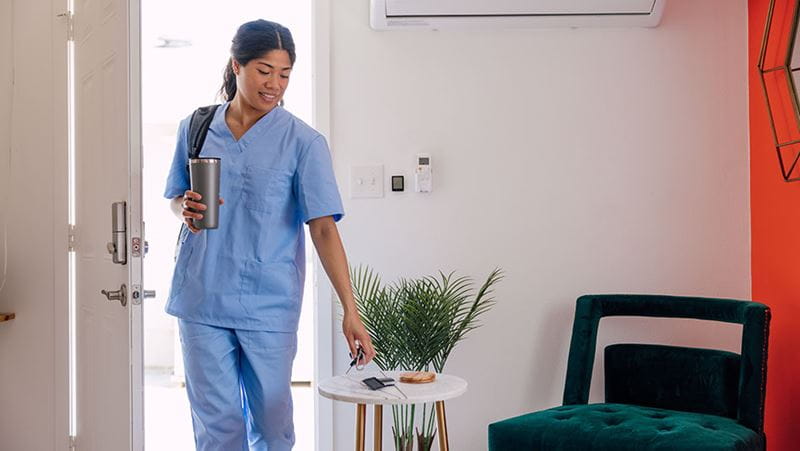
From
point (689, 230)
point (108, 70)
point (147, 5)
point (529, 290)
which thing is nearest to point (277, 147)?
point (108, 70)

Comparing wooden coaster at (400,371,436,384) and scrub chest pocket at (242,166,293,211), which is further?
wooden coaster at (400,371,436,384)

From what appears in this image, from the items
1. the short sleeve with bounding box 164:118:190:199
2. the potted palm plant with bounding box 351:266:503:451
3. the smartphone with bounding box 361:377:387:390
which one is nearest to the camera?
the short sleeve with bounding box 164:118:190:199

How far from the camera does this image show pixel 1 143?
3.03 metres

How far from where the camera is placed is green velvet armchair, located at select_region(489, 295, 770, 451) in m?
2.28

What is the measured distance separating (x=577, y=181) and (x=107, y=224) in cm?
160

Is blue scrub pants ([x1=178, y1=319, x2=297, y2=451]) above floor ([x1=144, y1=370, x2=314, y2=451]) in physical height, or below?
above

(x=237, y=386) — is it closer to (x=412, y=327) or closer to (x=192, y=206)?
(x=192, y=206)

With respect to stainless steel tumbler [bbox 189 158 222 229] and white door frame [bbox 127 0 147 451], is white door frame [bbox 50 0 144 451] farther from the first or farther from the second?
stainless steel tumbler [bbox 189 158 222 229]

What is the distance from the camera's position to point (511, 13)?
2984 millimetres

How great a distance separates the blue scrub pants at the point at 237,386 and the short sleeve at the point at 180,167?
14.7 inches

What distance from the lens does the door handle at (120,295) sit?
2098mm

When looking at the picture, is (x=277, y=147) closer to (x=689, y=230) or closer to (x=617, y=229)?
(x=617, y=229)

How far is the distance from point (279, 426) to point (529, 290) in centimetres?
129

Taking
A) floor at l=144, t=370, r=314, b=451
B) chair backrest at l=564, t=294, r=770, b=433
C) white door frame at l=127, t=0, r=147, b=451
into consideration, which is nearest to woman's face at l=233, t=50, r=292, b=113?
white door frame at l=127, t=0, r=147, b=451
